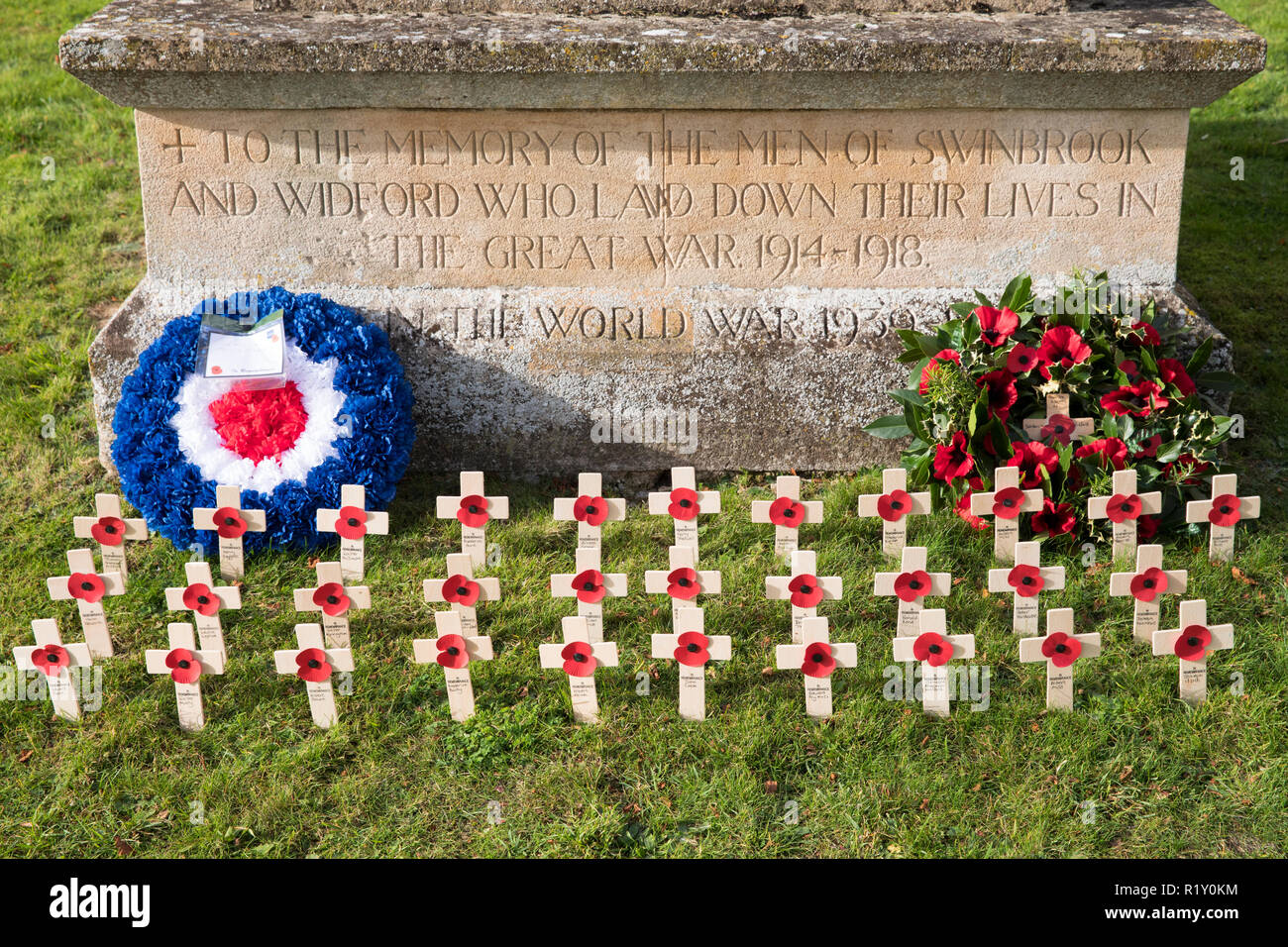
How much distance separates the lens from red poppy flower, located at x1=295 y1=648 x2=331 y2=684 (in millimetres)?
3178

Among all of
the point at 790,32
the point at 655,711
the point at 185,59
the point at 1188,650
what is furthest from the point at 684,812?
the point at 185,59

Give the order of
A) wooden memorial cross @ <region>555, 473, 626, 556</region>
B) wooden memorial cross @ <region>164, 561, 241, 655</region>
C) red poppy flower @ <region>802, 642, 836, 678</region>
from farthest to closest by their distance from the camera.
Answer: wooden memorial cross @ <region>555, 473, 626, 556</region>, wooden memorial cross @ <region>164, 561, 241, 655</region>, red poppy flower @ <region>802, 642, 836, 678</region>

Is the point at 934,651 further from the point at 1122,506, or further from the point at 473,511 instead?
the point at 473,511

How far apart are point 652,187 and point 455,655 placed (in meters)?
2.01

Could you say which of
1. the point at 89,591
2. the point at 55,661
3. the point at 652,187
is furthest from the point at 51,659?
the point at 652,187

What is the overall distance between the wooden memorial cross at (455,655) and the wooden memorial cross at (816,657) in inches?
32.4

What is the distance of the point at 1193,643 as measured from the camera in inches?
127

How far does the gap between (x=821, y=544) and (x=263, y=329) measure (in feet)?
6.90

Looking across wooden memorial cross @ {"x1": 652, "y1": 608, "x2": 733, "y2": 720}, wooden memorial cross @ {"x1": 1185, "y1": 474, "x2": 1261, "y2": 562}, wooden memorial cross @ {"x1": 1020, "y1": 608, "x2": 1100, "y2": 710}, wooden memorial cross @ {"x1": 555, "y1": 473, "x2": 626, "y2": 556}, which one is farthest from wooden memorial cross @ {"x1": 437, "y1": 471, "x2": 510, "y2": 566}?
wooden memorial cross @ {"x1": 1185, "y1": 474, "x2": 1261, "y2": 562}

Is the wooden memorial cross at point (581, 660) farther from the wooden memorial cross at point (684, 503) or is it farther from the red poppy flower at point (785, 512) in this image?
the red poppy flower at point (785, 512)

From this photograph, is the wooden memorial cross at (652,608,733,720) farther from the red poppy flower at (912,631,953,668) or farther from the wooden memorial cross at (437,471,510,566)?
the wooden memorial cross at (437,471,510,566)

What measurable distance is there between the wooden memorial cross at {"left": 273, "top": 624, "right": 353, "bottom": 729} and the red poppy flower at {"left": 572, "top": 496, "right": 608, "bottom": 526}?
0.80 metres

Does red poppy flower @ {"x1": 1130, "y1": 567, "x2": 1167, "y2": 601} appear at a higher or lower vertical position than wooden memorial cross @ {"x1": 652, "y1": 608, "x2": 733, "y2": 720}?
higher

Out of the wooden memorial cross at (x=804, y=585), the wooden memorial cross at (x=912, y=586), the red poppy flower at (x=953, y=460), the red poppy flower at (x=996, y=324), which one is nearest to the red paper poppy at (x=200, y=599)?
the wooden memorial cross at (x=804, y=585)
